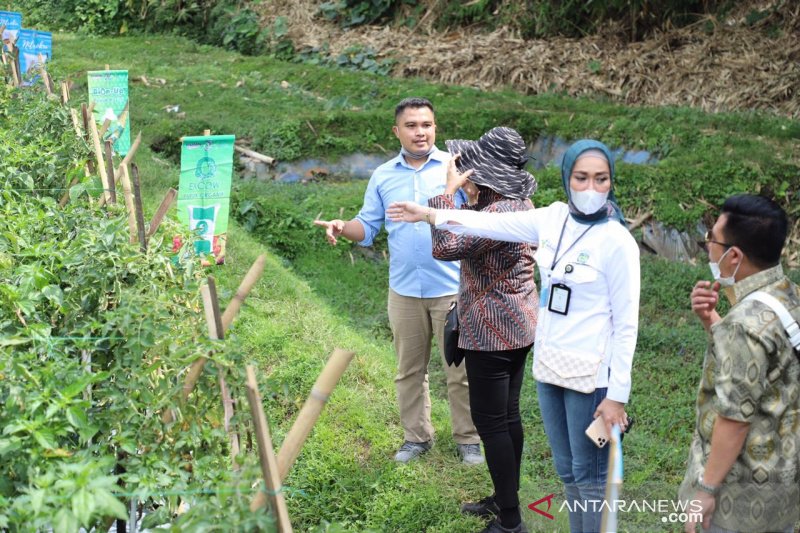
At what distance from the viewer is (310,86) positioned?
43.4ft

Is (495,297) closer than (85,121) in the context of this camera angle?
Yes

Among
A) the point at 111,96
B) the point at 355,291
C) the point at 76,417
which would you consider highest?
Result: the point at 111,96

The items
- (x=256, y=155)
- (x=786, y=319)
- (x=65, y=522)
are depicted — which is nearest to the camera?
(x=65, y=522)

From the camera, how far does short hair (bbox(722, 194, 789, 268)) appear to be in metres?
2.72

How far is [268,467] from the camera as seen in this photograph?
2.42 metres

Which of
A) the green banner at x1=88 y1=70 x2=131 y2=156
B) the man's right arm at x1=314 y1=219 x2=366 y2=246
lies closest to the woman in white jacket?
the man's right arm at x1=314 y1=219 x2=366 y2=246

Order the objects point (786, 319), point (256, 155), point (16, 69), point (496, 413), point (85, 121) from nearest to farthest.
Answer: point (786, 319), point (496, 413), point (85, 121), point (16, 69), point (256, 155)

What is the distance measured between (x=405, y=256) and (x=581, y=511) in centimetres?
160

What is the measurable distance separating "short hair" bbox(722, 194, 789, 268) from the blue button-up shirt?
5.62 feet

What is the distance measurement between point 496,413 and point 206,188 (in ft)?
7.70

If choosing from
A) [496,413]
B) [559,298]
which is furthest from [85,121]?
[559,298]

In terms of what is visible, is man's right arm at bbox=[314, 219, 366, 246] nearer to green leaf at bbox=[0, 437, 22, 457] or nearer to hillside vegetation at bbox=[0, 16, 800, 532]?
hillside vegetation at bbox=[0, 16, 800, 532]

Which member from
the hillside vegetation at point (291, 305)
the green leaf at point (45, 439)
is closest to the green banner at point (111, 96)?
the hillside vegetation at point (291, 305)

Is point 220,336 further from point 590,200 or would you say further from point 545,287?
point 590,200
